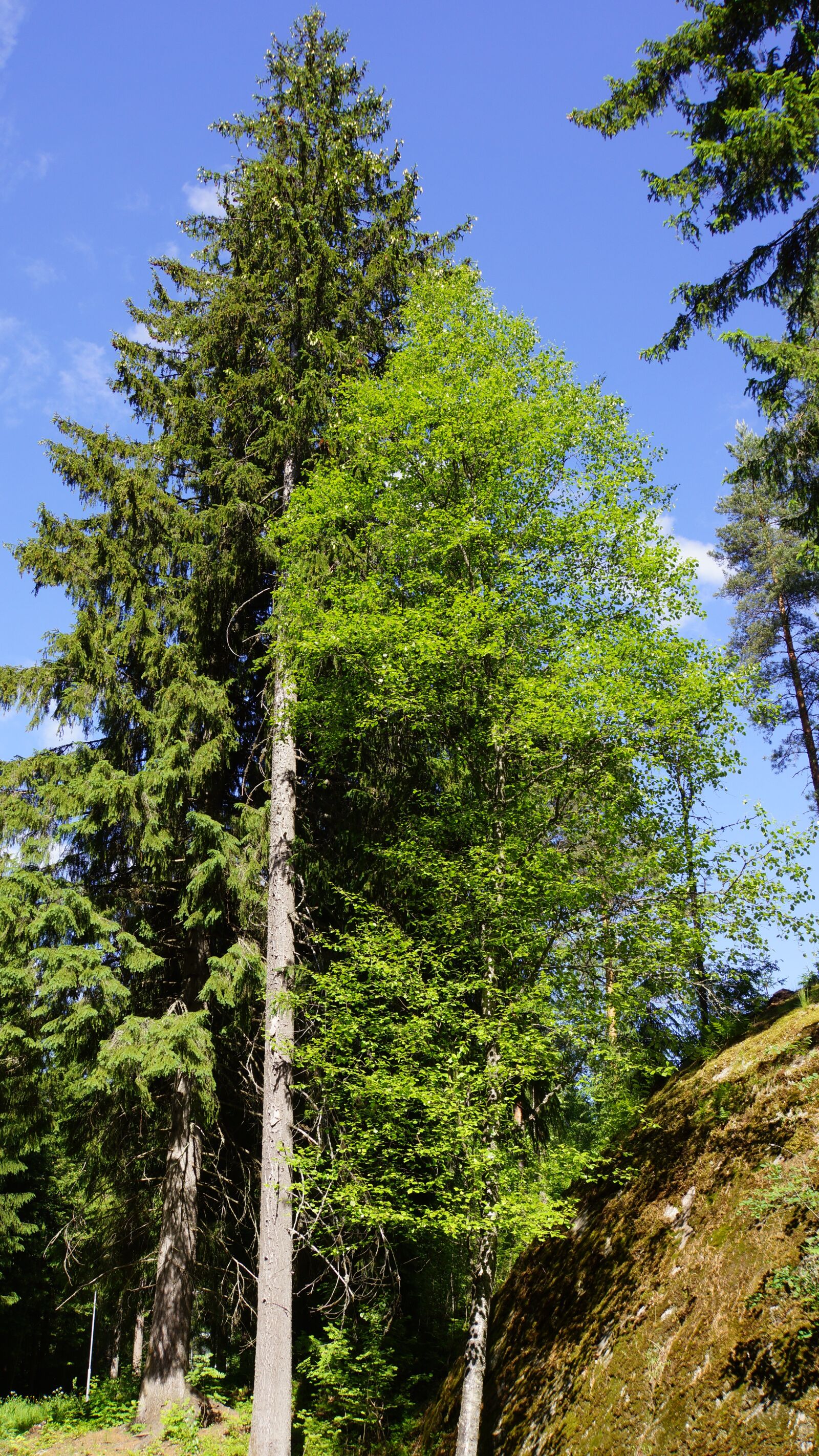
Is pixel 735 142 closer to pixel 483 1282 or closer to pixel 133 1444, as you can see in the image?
pixel 483 1282

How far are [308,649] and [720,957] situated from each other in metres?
5.26

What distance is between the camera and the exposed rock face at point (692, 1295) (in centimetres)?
487

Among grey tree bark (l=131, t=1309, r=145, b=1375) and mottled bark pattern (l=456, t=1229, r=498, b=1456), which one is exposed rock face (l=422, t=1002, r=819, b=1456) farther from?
grey tree bark (l=131, t=1309, r=145, b=1375)

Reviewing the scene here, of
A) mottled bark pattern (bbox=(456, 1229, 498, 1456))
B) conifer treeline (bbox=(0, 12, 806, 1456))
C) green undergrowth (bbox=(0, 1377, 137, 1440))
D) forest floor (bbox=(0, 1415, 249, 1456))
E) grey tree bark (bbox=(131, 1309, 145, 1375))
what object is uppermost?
conifer treeline (bbox=(0, 12, 806, 1456))

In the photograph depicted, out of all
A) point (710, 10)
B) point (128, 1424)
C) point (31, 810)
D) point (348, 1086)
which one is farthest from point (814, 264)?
point (128, 1424)

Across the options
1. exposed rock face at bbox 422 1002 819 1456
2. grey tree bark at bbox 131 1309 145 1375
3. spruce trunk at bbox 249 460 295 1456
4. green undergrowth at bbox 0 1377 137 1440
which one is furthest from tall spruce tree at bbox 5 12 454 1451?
grey tree bark at bbox 131 1309 145 1375

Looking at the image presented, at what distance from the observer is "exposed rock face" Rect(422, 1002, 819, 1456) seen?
487cm

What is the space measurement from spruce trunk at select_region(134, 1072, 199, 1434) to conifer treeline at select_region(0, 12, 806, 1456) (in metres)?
0.05

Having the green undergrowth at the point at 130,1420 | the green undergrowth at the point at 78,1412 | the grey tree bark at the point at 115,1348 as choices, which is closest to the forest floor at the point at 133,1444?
the green undergrowth at the point at 130,1420

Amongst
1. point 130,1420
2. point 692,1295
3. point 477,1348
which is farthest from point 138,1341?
point 692,1295

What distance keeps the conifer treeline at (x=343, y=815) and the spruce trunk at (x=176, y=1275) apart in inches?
1.9

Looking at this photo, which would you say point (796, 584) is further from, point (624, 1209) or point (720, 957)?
point (624, 1209)

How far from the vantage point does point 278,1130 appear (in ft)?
30.4

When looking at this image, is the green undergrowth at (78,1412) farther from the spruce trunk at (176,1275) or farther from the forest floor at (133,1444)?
the spruce trunk at (176,1275)
